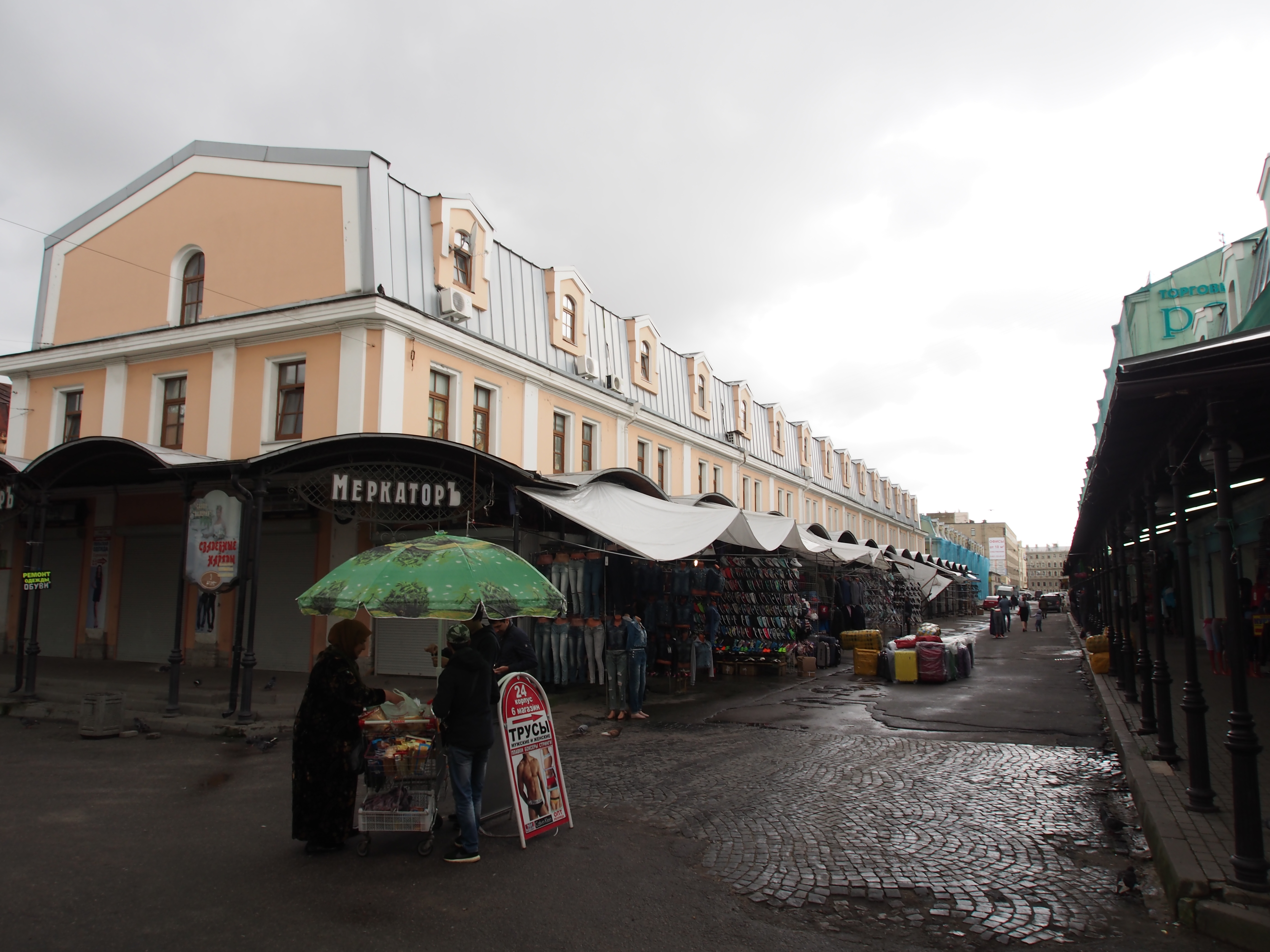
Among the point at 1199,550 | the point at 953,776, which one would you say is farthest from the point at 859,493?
the point at 953,776

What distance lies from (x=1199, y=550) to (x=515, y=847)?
23943 millimetres

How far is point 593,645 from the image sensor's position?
13836 millimetres

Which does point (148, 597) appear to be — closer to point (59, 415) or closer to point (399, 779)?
point (59, 415)

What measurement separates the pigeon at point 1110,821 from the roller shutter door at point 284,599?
45.9 ft

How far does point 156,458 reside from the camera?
12445mm

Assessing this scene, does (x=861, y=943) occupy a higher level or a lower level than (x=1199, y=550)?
lower

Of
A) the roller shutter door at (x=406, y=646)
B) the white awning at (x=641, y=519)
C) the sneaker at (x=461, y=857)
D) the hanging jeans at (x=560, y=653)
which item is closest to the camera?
the sneaker at (x=461, y=857)

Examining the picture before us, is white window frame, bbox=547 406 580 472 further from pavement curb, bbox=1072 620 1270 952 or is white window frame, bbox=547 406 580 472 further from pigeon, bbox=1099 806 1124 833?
pavement curb, bbox=1072 620 1270 952

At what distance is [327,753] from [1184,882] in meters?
5.81

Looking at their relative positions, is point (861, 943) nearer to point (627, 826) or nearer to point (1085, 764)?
point (627, 826)

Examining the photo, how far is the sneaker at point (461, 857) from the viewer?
580 centimetres

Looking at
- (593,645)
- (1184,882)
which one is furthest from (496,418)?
(1184,882)

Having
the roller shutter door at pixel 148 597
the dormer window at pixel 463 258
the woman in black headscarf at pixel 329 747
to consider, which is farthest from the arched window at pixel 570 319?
the woman in black headscarf at pixel 329 747

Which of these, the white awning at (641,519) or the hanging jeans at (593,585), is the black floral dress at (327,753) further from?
the hanging jeans at (593,585)
